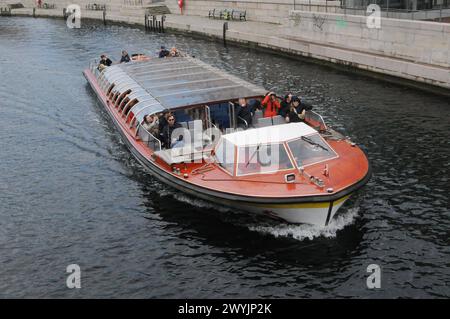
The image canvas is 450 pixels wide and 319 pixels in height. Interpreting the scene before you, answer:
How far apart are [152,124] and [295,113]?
5690 mm

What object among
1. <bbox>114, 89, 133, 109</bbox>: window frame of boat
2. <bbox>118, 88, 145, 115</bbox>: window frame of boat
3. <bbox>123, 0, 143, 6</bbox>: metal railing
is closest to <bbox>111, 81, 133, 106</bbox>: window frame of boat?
<bbox>114, 89, 133, 109</bbox>: window frame of boat

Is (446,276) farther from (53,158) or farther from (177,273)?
(53,158)

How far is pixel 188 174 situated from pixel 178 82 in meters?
8.06

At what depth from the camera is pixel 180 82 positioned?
2552 cm

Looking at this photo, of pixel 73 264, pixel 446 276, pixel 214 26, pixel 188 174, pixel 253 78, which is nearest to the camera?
pixel 446 276

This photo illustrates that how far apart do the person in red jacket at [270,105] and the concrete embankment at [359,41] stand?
44.1 feet

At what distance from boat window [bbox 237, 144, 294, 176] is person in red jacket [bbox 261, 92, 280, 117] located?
4893mm

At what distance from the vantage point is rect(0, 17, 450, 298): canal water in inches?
599

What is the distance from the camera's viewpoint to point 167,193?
2062 cm

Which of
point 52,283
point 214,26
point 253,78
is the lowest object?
point 52,283

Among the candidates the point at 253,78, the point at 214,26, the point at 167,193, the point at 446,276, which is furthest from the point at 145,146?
the point at 214,26

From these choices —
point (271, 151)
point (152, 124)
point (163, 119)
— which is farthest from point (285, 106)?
point (152, 124)

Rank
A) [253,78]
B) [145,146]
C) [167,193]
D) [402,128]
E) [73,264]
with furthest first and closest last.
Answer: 1. [253,78]
2. [402,128]
3. [145,146]
4. [167,193]
5. [73,264]

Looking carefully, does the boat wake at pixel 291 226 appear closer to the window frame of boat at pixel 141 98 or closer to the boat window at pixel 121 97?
the window frame of boat at pixel 141 98
